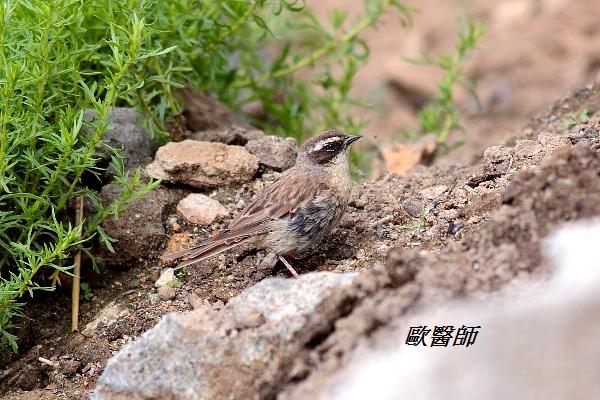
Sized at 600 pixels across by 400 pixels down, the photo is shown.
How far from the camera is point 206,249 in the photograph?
19.6ft

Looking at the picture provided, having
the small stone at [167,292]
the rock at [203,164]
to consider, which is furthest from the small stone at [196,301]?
the rock at [203,164]

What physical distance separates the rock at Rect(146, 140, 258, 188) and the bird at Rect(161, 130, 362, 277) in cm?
47

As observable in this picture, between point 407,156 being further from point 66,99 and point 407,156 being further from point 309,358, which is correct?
point 309,358

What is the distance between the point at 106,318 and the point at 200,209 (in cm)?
113

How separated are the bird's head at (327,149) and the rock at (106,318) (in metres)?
1.71

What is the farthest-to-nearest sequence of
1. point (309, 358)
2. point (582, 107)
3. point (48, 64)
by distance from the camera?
point (582, 107)
point (48, 64)
point (309, 358)

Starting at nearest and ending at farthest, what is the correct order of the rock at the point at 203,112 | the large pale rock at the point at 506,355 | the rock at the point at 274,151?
the large pale rock at the point at 506,355 → the rock at the point at 274,151 → the rock at the point at 203,112

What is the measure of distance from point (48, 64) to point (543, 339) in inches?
131

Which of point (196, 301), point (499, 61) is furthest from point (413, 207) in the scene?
point (499, 61)

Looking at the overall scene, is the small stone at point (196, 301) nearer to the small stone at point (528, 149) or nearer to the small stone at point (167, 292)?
the small stone at point (167, 292)

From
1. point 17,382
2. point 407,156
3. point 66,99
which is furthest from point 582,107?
point 17,382

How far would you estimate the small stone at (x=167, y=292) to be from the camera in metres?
6.06

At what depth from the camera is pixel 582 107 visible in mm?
7762

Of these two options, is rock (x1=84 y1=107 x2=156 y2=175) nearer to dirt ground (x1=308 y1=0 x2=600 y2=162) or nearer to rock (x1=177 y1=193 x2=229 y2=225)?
rock (x1=177 y1=193 x2=229 y2=225)
